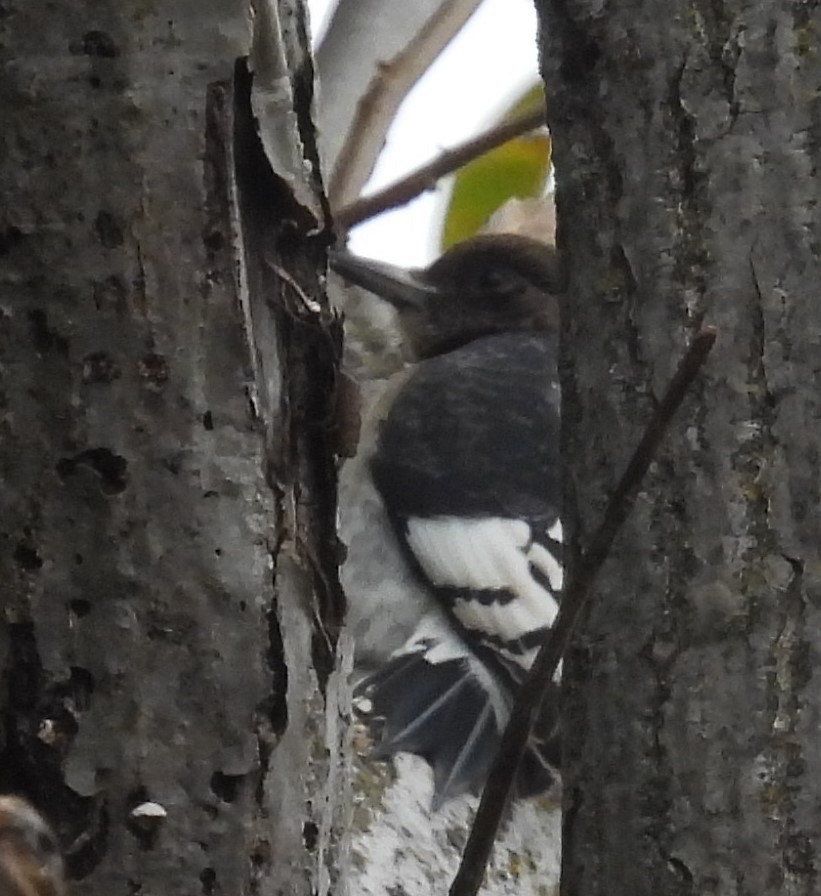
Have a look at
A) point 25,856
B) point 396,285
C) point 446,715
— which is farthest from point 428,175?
point 396,285

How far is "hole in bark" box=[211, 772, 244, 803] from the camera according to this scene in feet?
2.25

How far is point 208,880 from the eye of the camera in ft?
2.23

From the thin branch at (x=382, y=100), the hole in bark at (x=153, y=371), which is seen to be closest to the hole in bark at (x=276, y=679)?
the hole in bark at (x=153, y=371)

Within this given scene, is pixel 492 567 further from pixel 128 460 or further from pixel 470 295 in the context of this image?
pixel 128 460

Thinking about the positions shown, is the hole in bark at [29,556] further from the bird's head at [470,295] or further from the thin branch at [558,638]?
the bird's head at [470,295]

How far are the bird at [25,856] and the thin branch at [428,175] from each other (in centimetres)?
45

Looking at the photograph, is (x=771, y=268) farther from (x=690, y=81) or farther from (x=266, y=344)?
(x=266, y=344)

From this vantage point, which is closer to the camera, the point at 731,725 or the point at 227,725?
the point at 227,725

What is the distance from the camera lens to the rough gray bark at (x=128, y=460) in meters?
0.67

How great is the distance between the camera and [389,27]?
1.58m

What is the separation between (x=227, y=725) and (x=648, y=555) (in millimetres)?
254

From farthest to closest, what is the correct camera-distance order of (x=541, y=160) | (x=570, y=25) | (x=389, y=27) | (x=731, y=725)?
(x=541, y=160) → (x=389, y=27) → (x=570, y=25) → (x=731, y=725)

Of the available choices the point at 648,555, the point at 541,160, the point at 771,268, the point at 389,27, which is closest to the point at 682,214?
the point at 771,268

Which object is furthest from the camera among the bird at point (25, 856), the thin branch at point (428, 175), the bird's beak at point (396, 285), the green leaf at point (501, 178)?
the bird's beak at point (396, 285)
